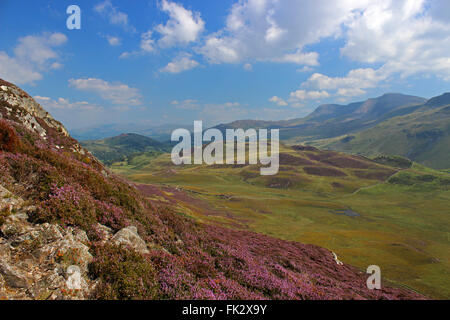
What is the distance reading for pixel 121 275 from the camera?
7.68 meters

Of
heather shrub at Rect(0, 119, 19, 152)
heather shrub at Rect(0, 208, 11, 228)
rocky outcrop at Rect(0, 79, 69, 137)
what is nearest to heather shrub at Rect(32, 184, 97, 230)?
heather shrub at Rect(0, 208, 11, 228)

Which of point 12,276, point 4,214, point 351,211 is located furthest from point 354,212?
point 4,214

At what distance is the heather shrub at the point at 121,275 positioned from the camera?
7184 mm

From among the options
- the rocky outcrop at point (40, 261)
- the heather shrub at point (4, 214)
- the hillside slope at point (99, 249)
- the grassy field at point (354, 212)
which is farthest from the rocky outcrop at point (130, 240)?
the grassy field at point (354, 212)

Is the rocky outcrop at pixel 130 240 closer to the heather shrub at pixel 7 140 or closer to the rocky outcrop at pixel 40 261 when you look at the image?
the rocky outcrop at pixel 40 261

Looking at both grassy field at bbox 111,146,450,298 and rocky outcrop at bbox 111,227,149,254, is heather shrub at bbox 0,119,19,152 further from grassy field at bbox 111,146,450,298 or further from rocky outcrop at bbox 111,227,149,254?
grassy field at bbox 111,146,450,298

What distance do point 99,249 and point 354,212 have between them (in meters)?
118

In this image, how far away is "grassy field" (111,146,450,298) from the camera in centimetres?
4662

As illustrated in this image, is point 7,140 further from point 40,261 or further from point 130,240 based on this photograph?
point 130,240

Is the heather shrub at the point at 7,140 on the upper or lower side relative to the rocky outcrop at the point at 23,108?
lower

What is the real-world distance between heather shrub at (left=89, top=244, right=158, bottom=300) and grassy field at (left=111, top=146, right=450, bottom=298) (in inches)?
1726

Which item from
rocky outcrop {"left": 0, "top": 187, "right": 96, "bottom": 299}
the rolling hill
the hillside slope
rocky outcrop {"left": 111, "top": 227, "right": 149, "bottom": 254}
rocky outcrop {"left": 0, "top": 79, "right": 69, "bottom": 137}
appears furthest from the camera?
the rolling hill

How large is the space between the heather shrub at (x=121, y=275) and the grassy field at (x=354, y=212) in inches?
1726
